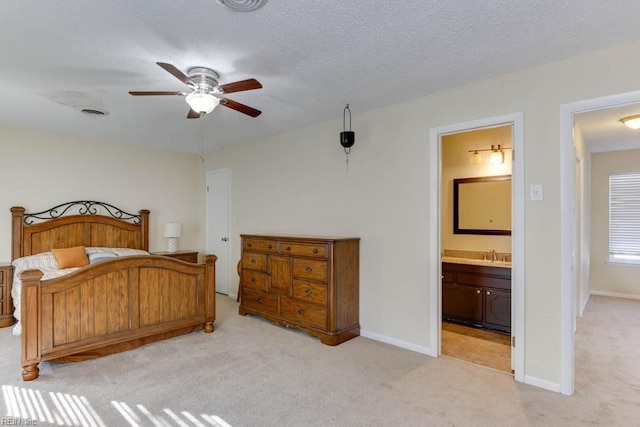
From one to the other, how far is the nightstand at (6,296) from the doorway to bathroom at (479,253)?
474 centimetres

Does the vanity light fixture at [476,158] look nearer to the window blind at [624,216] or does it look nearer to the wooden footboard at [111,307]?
the window blind at [624,216]

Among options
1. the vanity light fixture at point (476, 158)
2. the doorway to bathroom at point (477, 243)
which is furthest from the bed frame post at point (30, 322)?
the vanity light fixture at point (476, 158)

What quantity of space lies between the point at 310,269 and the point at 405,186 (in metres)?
1.27

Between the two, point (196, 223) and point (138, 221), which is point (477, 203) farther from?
point (138, 221)

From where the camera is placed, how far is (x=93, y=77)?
2.80 m

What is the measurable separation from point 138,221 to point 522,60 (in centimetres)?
529

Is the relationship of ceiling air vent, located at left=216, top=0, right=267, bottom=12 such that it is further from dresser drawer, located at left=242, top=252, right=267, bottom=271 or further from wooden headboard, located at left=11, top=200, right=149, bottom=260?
wooden headboard, located at left=11, top=200, right=149, bottom=260

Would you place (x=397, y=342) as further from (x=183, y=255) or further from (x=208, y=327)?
(x=183, y=255)

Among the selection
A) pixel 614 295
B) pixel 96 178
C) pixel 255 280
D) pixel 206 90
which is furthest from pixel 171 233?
pixel 614 295

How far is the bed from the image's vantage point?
274 centimetres

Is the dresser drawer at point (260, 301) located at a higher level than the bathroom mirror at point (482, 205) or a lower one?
lower

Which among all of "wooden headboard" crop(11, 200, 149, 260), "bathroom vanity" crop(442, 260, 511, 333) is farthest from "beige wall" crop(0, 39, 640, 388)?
"bathroom vanity" crop(442, 260, 511, 333)

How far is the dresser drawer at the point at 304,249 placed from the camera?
3498 millimetres

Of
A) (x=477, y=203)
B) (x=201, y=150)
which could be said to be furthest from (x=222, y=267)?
(x=477, y=203)
